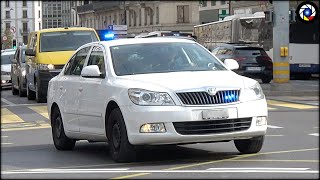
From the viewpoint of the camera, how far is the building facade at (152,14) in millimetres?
76000

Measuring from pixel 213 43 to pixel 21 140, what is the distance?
31.0m

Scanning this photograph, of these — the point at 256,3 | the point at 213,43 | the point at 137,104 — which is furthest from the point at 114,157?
the point at 256,3

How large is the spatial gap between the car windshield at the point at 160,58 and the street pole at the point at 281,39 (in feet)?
40.6

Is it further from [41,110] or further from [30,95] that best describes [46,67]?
[30,95]

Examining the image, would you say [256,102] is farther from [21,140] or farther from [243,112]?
[21,140]

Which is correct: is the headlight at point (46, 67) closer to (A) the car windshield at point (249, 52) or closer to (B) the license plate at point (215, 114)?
(A) the car windshield at point (249, 52)

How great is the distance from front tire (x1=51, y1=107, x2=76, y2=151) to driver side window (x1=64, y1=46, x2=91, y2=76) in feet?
2.10

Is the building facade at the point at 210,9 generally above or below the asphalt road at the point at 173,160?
above

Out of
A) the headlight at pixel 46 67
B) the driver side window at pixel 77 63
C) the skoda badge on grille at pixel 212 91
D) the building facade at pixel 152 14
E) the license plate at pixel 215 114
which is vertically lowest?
the license plate at pixel 215 114

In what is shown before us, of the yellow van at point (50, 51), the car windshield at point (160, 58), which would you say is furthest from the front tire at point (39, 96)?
the car windshield at point (160, 58)

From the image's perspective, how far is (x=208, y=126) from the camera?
8.30 meters

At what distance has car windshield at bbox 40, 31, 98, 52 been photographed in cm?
1979

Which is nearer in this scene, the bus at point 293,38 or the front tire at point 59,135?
the front tire at point 59,135

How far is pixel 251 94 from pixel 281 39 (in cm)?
1369
